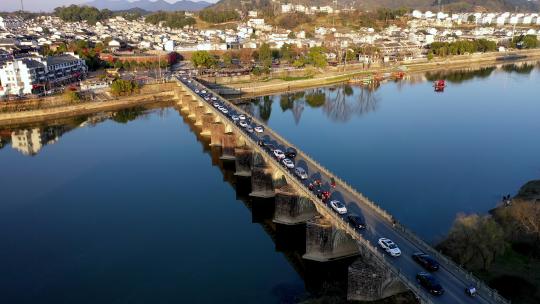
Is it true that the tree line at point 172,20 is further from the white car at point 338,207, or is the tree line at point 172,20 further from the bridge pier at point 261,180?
the white car at point 338,207

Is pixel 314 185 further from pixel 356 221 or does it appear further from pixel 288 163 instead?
pixel 356 221

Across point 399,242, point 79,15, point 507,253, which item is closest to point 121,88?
point 399,242

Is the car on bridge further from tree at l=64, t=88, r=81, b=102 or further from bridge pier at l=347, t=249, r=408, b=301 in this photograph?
tree at l=64, t=88, r=81, b=102

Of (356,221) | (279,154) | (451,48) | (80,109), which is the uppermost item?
(451,48)

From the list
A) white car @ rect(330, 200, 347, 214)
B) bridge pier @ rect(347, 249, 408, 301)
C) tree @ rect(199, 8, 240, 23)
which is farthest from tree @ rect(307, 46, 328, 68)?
tree @ rect(199, 8, 240, 23)

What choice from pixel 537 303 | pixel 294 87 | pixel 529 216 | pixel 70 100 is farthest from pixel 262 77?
pixel 537 303

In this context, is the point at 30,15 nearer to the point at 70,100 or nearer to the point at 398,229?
the point at 70,100

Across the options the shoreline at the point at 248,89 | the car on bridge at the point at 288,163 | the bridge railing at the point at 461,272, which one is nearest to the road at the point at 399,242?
the bridge railing at the point at 461,272
